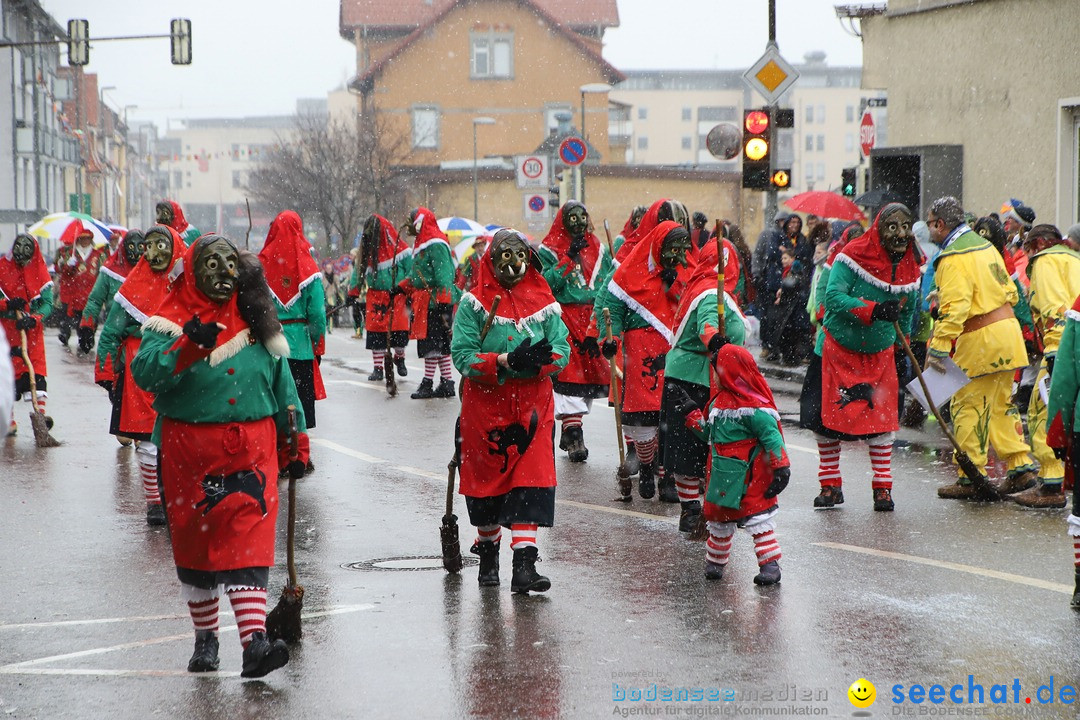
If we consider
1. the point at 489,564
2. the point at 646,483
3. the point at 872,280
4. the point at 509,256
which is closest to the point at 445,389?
the point at 646,483

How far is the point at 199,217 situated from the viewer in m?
146

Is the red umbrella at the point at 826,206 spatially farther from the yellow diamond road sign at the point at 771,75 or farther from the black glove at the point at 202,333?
the black glove at the point at 202,333

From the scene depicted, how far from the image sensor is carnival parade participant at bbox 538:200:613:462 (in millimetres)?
12234

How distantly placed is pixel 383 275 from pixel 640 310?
8.51 meters

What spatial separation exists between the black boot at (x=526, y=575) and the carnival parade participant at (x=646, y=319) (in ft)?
8.04

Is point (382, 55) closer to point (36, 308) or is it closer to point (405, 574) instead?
point (36, 308)

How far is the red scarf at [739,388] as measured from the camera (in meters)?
7.54

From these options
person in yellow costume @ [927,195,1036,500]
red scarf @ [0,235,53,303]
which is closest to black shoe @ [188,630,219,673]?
person in yellow costume @ [927,195,1036,500]

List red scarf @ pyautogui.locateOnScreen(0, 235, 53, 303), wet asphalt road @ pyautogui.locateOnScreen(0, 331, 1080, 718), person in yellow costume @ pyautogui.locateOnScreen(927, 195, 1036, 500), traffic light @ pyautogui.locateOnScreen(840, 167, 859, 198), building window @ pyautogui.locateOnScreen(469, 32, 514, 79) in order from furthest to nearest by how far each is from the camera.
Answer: building window @ pyautogui.locateOnScreen(469, 32, 514, 79)
traffic light @ pyautogui.locateOnScreen(840, 167, 859, 198)
red scarf @ pyautogui.locateOnScreen(0, 235, 53, 303)
person in yellow costume @ pyautogui.locateOnScreen(927, 195, 1036, 500)
wet asphalt road @ pyautogui.locateOnScreen(0, 331, 1080, 718)

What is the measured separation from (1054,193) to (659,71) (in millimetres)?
113080

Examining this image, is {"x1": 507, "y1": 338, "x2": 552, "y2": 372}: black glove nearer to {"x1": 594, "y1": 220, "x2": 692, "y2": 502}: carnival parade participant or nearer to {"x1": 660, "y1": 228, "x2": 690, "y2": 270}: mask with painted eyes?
{"x1": 594, "y1": 220, "x2": 692, "y2": 502}: carnival parade participant

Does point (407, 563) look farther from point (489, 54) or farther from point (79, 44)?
point (489, 54)

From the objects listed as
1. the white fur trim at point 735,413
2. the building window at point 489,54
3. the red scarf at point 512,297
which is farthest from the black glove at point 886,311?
the building window at point 489,54

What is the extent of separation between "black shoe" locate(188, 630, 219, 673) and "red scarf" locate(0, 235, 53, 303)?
9660mm
